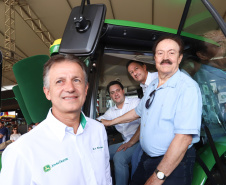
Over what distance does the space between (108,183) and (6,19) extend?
875 cm

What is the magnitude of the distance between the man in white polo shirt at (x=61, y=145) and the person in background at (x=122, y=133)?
0.85 metres

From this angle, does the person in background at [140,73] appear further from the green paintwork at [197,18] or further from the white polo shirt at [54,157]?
the white polo shirt at [54,157]

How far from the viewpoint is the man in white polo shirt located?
80 cm

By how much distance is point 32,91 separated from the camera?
1.46 metres

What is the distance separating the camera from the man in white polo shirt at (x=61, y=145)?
31.5 inches

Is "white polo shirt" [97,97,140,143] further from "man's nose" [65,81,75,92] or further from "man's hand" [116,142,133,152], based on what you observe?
"man's nose" [65,81,75,92]

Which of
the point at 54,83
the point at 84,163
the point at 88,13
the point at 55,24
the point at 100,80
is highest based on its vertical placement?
the point at 55,24

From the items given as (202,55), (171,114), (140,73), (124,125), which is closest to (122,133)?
(124,125)

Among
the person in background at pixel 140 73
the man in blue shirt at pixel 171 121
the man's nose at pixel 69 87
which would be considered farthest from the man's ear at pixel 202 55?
the man's nose at pixel 69 87

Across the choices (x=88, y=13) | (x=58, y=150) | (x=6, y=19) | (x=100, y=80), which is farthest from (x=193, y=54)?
(x=6, y=19)

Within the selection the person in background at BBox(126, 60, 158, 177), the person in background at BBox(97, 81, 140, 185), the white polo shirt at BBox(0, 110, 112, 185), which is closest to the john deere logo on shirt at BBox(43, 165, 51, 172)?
the white polo shirt at BBox(0, 110, 112, 185)

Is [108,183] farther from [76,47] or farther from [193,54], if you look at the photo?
[193,54]

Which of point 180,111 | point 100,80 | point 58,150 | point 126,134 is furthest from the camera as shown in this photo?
point 126,134

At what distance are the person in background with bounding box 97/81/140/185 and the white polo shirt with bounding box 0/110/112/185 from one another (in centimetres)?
84
